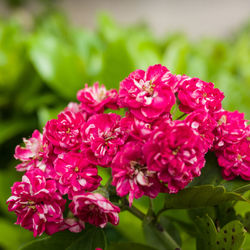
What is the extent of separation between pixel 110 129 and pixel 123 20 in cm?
326

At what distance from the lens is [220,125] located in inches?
16.2

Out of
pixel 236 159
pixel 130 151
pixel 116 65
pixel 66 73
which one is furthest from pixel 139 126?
pixel 66 73

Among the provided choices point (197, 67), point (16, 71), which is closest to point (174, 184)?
point (197, 67)

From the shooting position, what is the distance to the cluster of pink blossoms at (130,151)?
0.35 m

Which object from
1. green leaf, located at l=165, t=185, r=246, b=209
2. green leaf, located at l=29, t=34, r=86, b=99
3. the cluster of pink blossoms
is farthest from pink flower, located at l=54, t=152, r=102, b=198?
green leaf, located at l=29, t=34, r=86, b=99

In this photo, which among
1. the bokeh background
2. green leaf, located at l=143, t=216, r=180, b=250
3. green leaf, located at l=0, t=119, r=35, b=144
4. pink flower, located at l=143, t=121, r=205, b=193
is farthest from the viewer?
green leaf, located at l=0, t=119, r=35, b=144

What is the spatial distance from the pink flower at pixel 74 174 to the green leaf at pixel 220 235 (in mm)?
143

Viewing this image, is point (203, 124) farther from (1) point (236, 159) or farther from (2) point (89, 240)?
(2) point (89, 240)

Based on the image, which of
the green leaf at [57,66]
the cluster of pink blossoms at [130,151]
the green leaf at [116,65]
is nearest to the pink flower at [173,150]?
the cluster of pink blossoms at [130,151]

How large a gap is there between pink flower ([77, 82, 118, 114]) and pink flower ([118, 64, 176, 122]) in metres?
0.06

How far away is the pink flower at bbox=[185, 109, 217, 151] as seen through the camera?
37cm

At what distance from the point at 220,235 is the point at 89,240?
0.16m

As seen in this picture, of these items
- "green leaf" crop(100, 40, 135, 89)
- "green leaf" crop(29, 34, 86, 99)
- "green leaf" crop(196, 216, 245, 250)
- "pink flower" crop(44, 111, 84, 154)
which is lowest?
"green leaf" crop(196, 216, 245, 250)

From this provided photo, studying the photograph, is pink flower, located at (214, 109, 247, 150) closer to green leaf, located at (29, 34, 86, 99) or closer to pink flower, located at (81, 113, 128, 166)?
pink flower, located at (81, 113, 128, 166)
